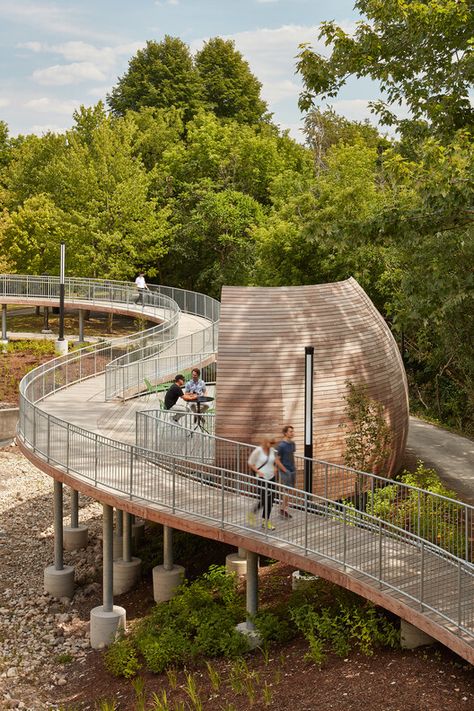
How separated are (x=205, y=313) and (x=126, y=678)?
23.7 m

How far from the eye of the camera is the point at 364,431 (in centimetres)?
1788

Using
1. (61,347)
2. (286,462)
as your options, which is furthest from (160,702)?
(61,347)

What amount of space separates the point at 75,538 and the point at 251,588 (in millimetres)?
9296

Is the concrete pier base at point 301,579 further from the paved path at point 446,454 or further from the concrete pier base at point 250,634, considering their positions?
the paved path at point 446,454

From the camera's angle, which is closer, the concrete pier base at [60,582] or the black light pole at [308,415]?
the black light pole at [308,415]

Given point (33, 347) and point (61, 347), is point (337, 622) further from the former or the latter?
point (33, 347)

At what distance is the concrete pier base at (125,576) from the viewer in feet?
66.8

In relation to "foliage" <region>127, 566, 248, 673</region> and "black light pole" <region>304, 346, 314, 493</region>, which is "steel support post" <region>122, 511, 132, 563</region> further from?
"black light pole" <region>304, 346, 314, 493</region>

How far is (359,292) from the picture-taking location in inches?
804

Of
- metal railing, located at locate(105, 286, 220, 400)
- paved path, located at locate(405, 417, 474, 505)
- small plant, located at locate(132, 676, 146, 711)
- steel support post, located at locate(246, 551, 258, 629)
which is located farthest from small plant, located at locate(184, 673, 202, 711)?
metal railing, located at locate(105, 286, 220, 400)

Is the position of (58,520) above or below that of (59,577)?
above

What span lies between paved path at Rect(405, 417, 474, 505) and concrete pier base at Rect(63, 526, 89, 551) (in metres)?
8.52

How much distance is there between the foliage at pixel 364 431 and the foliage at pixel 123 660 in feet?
17.5

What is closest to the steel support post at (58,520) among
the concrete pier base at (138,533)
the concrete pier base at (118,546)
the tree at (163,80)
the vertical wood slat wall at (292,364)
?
the concrete pier base at (118,546)
